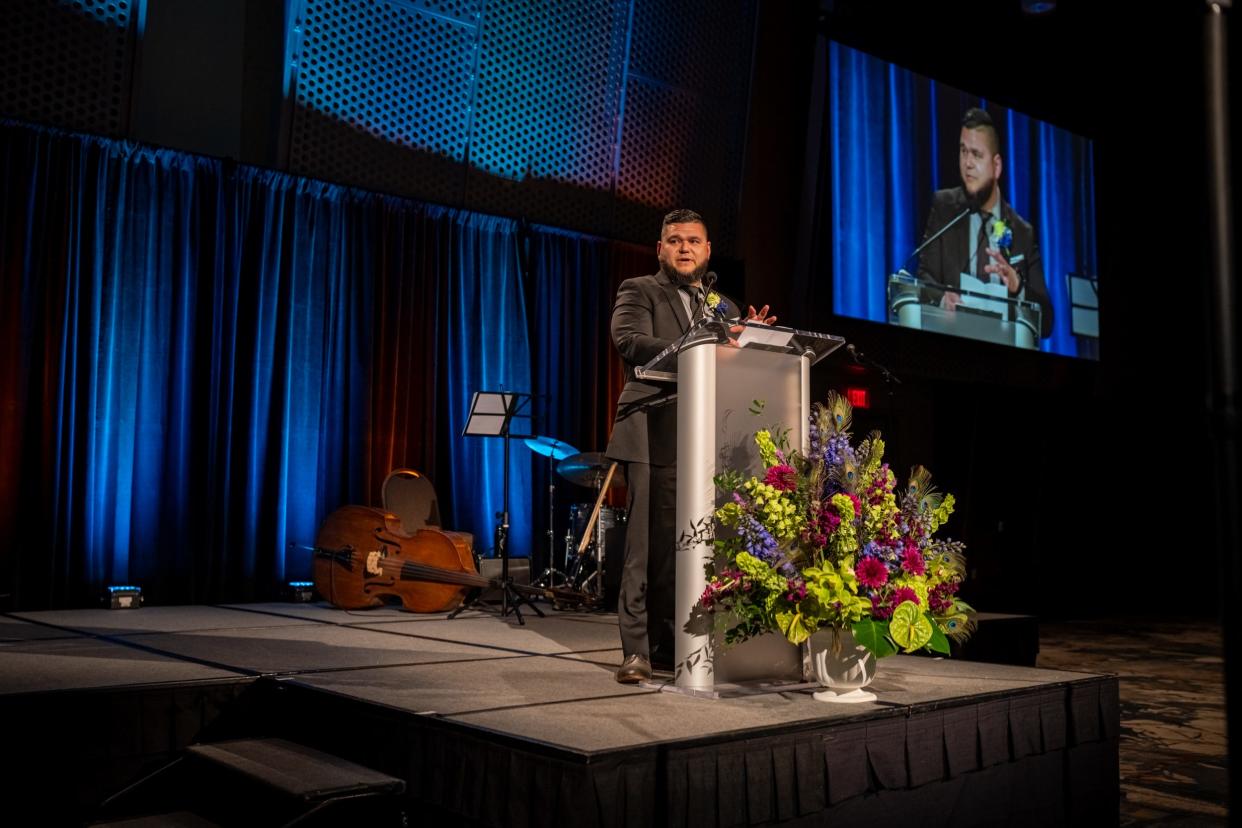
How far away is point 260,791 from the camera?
106 inches

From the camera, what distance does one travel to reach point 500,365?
25.7 feet

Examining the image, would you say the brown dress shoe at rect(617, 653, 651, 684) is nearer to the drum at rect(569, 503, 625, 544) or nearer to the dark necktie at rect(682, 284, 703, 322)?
the dark necktie at rect(682, 284, 703, 322)

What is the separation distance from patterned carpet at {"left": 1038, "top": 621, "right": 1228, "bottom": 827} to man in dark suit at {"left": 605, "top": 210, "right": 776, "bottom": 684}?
154cm

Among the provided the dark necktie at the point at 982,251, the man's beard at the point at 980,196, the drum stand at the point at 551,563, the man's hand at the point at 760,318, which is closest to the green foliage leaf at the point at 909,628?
the man's hand at the point at 760,318

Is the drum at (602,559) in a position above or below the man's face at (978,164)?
below

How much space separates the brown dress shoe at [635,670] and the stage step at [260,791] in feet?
2.72

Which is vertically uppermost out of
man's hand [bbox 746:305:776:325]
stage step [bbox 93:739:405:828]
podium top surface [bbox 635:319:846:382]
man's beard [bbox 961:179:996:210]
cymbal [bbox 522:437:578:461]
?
man's beard [bbox 961:179:996:210]

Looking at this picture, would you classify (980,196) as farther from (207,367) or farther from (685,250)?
(685,250)

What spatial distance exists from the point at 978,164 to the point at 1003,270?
96cm

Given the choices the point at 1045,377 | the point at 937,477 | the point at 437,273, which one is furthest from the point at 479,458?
the point at 1045,377

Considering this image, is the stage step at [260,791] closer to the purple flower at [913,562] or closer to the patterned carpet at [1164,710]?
the purple flower at [913,562]

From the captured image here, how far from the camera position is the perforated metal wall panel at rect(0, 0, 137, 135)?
6059 mm

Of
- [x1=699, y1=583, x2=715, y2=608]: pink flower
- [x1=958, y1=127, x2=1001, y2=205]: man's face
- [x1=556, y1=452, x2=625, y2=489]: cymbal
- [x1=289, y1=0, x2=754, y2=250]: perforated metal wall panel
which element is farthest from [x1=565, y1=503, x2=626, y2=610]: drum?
[x1=958, y1=127, x2=1001, y2=205]: man's face

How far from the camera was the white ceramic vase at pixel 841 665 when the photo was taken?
299 centimetres
